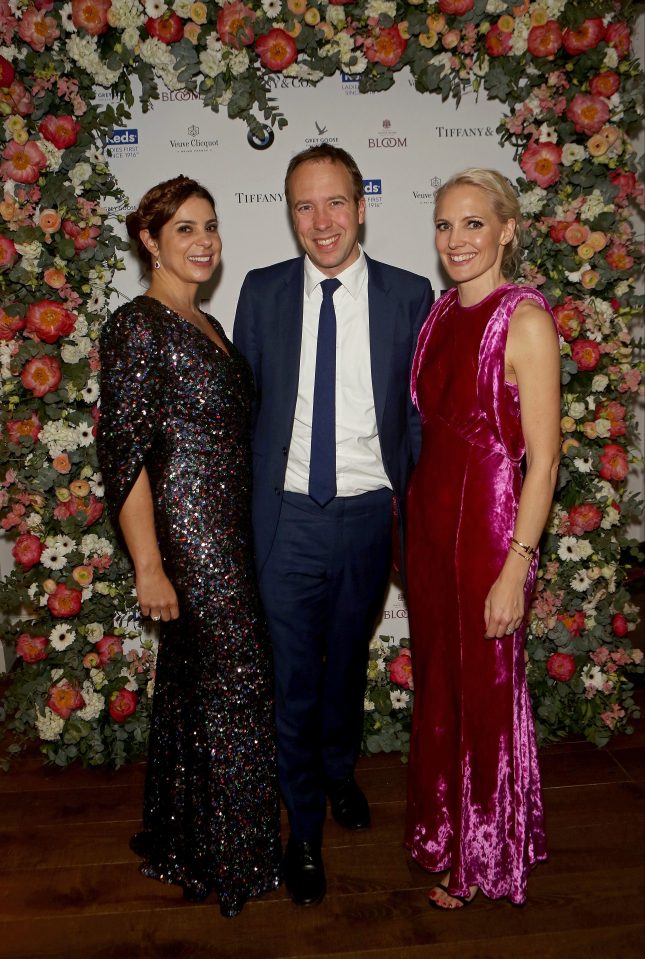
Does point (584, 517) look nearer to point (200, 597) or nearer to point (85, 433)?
point (200, 597)

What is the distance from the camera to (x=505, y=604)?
204cm

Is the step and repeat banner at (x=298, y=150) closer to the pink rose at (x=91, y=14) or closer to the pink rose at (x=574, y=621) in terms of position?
the pink rose at (x=91, y=14)

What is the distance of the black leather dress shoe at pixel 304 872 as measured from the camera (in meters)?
2.34

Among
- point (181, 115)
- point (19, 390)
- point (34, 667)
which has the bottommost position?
point (34, 667)

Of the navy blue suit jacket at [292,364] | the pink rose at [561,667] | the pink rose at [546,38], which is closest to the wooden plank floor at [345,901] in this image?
the pink rose at [561,667]

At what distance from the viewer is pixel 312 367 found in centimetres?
237

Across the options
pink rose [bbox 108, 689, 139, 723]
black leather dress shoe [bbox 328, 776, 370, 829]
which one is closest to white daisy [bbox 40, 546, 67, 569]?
pink rose [bbox 108, 689, 139, 723]

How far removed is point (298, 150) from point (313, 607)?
5.50ft

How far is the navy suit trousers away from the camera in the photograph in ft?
7.75

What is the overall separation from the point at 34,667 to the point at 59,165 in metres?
1.84

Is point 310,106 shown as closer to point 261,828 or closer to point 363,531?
point 363,531

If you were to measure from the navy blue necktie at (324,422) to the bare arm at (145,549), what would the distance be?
0.47m

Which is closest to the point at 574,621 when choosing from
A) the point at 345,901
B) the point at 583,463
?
the point at 583,463

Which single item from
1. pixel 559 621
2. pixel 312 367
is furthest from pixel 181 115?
pixel 559 621
